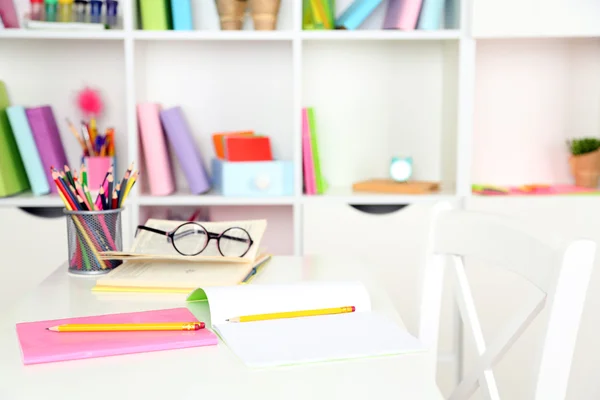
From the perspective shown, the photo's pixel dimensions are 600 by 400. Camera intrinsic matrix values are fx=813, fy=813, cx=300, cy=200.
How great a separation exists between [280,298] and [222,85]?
1.61 metres

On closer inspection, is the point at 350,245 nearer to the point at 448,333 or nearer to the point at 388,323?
the point at 448,333

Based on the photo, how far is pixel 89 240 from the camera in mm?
1350

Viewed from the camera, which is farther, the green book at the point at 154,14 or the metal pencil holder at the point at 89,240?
the green book at the point at 154,14

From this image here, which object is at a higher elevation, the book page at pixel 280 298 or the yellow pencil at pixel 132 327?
the book page at pixel 280 298

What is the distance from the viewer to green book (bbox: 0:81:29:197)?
2285 millimetres

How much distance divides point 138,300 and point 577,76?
186 centimetres

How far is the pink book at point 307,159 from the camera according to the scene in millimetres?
2326

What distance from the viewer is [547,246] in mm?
967

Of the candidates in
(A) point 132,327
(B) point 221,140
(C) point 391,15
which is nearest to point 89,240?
(A) point 132,327

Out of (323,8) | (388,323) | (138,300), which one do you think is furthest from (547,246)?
(323,8)

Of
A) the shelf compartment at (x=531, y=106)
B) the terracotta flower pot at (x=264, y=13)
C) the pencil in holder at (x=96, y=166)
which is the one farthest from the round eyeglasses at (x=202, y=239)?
the shelf compartment at (x=531, y=106)

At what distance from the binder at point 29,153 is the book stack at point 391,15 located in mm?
882

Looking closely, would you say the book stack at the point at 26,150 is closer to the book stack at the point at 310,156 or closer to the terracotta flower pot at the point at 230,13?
the terracotta flower pot at the point at 230,13

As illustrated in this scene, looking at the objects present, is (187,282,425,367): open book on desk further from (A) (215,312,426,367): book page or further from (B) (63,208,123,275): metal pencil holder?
(B) (63,208,123,275): metal pencil holder
